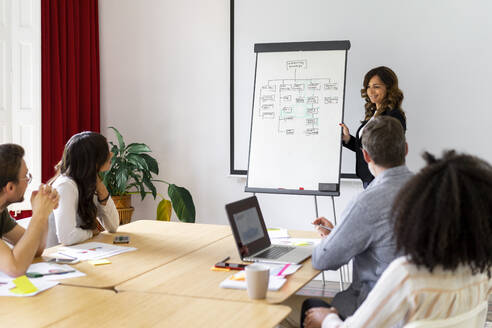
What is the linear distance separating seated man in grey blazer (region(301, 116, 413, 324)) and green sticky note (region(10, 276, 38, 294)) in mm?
964

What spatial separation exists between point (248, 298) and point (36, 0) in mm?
3362

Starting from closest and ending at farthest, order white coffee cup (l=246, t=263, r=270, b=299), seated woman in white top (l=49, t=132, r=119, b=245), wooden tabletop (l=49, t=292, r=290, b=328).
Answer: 1. wooden tabletop (l=49, t=292, r=290, b=328)
2. white coffee cup (l=246, t=263, r=270, b=299)
3. seated woman in white top (l=49, t=132, r=119, b=245)

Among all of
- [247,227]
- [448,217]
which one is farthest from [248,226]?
[448,217]

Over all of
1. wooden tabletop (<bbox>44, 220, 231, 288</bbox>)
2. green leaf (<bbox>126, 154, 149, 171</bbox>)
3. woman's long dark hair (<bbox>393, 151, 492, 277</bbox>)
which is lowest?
wooden tabletop (<bbox>44, 220, 231, 288</bbox>)

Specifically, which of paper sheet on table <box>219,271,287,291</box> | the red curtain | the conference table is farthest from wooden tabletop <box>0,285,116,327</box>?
the red curtain

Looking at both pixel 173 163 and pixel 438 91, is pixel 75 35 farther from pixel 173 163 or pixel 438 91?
pixel 438 91

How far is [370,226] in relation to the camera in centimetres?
194

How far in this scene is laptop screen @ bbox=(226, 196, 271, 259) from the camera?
2.27 meters

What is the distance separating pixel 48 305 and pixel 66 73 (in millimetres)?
3465

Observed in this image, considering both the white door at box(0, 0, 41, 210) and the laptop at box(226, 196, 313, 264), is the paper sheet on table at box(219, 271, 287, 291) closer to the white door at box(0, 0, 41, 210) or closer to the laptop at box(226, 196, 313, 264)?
the laptop at box(226, 196, 313, 264)

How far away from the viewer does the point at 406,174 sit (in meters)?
2.04

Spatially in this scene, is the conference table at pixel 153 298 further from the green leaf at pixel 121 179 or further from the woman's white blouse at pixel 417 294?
the green leaf at pixel 121 179

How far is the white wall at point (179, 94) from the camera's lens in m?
4.85

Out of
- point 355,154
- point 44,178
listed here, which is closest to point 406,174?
point 355,154
